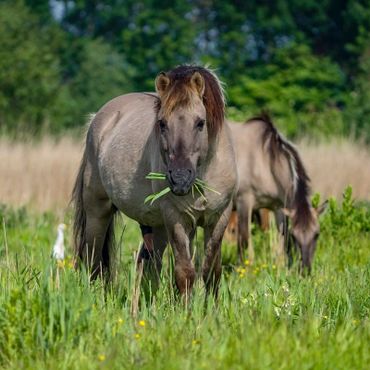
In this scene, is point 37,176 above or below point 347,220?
below

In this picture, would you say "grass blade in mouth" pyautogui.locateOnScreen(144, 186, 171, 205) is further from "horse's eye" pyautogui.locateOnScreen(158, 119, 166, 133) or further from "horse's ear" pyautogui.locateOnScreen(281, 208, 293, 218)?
"horse's ear" pyautogui.locateOnScreen(281, 208, 293, 218)

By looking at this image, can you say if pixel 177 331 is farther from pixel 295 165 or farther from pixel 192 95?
pixel 295 165

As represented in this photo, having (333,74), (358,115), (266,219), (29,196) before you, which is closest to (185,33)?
(333,74)

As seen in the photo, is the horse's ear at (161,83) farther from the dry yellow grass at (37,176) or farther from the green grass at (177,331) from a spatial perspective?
the dry yellow grass at (37,176)

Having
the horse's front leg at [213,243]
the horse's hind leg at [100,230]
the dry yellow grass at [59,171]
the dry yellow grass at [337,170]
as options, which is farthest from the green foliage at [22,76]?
the horse's front leg at [213,243]

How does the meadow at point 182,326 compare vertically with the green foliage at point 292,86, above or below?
above

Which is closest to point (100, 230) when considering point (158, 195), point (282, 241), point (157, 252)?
point (157, 252)

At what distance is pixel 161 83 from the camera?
641 cm

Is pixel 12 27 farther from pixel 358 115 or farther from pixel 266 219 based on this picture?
pixel 266 219

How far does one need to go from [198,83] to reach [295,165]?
465 cm

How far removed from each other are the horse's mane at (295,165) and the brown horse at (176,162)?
2.97m

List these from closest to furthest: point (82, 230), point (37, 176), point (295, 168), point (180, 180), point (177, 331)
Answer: point (177, 331), point (180, 180), point (82, 230), point (295, 168), point (37, 176)

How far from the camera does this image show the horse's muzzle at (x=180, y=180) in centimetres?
579

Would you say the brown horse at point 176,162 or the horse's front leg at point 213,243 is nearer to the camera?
the brown horse at point 176,162
